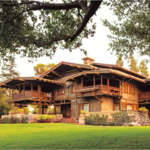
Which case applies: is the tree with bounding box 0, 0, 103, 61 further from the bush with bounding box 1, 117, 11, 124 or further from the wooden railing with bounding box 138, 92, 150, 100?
the wooden railing with bounding box 138, 92, 150, 100

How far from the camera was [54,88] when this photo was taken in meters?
35.8

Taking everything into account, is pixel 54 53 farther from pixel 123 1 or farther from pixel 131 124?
pixel 131 124

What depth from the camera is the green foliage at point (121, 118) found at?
22484mm

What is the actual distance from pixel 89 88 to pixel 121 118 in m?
6.47

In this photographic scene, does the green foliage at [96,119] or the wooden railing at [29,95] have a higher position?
the wooden railing at [29,95]

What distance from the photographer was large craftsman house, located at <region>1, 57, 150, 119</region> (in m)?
27.9

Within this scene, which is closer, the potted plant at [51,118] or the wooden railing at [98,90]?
the wooden railing at [98,90]

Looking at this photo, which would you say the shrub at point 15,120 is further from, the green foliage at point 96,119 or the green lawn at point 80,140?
the green lawn at point 80,140

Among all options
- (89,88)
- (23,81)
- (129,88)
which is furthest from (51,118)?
(129,88)

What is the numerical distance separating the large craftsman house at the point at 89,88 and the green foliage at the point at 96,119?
330cm

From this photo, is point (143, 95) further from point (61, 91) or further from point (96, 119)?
point (61, 91)

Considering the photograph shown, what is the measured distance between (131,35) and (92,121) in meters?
14.4

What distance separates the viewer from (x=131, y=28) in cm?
1176

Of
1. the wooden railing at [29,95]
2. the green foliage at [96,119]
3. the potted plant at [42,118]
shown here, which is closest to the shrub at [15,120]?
the potted plant at [42,118]
